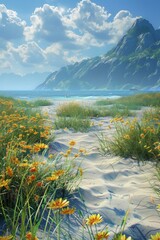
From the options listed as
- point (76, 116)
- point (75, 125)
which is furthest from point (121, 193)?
point (76, 116)

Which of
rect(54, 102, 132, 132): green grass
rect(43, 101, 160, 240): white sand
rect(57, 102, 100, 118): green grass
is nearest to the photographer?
rect(43, 101, 160, 240): white sand

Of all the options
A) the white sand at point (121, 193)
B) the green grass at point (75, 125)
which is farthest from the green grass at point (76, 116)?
the white sand at point (121, 193)

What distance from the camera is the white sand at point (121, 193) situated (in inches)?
89.5

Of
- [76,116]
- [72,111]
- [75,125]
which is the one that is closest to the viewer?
[75,125]

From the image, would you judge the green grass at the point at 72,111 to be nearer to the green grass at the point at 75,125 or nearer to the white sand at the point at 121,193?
the green grass at the point at 75,125

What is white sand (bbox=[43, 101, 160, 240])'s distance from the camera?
227 cm

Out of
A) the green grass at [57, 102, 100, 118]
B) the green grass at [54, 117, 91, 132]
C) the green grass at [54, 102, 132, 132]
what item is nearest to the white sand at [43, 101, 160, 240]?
the green grass at [54, 117, 91, 132]

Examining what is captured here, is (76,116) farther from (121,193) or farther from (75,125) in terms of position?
(121,193)

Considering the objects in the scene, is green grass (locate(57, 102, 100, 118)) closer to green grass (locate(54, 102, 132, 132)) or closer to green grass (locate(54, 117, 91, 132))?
green grass (locate(54, 102, 132, 132))

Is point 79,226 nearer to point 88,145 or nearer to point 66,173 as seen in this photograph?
point 66,173

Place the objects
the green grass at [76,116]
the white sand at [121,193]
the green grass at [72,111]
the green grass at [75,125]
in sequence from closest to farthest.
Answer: the white sand at [121,193], the green grass at [75,125], the green grass at [76,116], the green grass at [72,111]

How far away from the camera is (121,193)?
2.90m

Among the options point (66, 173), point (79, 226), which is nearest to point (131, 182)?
point (66, 173)

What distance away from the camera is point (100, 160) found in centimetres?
430
